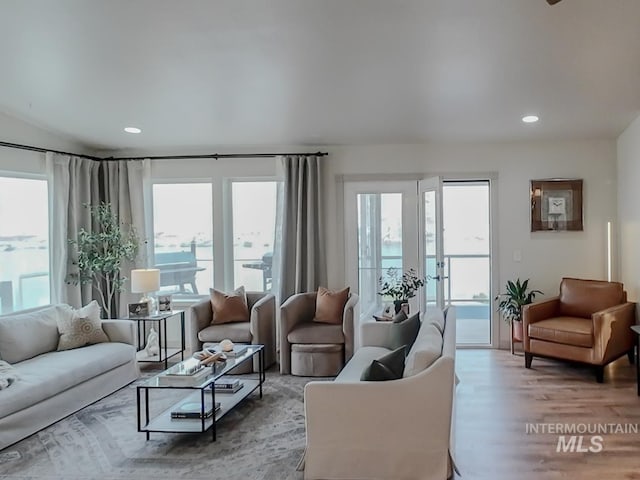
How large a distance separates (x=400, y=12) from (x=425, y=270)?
355cm

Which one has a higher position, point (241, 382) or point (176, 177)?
point (176, 177)

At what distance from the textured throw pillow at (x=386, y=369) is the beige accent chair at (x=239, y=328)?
241cm

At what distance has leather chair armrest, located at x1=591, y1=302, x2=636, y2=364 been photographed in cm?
475

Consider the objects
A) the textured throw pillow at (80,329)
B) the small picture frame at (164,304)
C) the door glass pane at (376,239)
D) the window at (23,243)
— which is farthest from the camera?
the door glass pane at (376,239)

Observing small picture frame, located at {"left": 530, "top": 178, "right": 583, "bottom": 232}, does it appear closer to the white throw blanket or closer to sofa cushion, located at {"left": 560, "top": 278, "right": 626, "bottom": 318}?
sofa cushion, located at {"left": 560, "top": 278, "right": 626, "bottom": 318}

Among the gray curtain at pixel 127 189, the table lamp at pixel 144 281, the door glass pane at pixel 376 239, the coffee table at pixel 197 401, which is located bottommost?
the coffee table at pixel 197 401

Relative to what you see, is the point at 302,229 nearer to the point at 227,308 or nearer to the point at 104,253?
the point at 227,308

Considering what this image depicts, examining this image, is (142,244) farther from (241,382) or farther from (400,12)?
(400,12)

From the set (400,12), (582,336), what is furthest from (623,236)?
(400,12)

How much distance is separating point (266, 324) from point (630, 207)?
158 inches

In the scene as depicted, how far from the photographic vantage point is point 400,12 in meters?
3.08

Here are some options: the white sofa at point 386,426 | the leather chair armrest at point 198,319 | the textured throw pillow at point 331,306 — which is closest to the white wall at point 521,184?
the textured throw pillow at point 331,306

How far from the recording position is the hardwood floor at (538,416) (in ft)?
10.2

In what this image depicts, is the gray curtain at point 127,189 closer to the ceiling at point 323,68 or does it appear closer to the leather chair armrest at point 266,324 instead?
the ceiling at point 323,68
